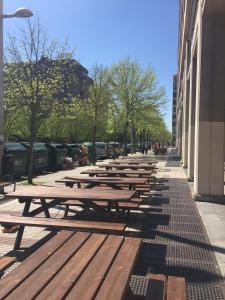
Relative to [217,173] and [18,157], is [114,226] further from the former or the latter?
[18,157]

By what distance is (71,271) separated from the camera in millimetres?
3260

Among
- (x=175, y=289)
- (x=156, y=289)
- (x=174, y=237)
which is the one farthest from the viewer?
(x=174, y=237)

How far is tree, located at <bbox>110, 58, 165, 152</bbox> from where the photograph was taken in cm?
4119

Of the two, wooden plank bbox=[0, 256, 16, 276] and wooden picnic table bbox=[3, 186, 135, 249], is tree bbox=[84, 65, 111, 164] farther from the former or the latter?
wooden plank bbox=[0, 256, 16, 276]

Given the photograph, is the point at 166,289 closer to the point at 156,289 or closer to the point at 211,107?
the point at 156,289

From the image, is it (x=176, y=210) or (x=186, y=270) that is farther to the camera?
(x=176, y=210)

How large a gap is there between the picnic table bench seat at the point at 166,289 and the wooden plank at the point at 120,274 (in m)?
0.34

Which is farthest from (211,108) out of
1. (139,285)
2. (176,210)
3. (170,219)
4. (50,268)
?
(50,268)

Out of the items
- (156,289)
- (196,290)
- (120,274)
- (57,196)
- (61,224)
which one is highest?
(57,196)

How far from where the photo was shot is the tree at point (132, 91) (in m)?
41.2

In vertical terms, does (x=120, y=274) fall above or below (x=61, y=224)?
above

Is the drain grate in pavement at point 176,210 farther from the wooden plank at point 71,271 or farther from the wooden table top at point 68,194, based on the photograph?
the wooden plank at point 71,271

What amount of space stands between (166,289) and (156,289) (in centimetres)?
17

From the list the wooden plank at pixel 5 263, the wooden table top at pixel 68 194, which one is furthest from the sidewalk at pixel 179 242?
→ the wooden plank at pixel 5 263
